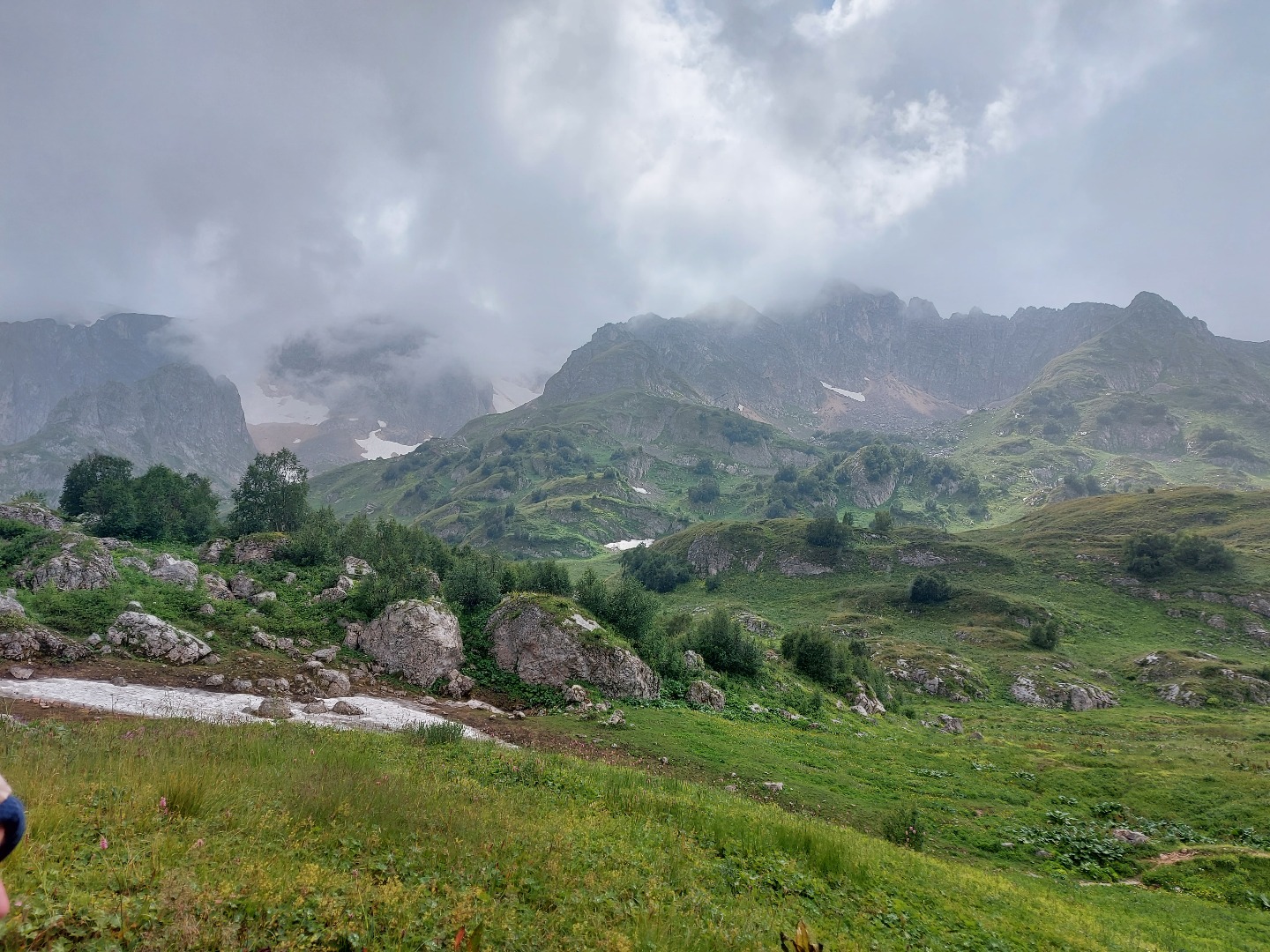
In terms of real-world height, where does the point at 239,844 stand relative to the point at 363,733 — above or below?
above

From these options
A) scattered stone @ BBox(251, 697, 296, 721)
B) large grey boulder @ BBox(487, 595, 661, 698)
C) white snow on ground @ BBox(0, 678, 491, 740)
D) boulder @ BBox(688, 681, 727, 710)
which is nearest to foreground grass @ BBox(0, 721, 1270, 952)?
white snow on ground @ BBox(0, 678, 491, 740)

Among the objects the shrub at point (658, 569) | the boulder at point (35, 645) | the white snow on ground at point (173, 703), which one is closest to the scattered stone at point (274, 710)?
the white snow on ground at point (173, 703)

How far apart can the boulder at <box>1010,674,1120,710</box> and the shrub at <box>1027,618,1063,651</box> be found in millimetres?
13967

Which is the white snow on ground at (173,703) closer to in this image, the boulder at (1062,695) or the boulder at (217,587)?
the boulder at (217,587)

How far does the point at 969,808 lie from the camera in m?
23.8

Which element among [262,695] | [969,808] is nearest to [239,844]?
[262,695]

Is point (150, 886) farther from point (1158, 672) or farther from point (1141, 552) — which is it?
point (1141, 552)

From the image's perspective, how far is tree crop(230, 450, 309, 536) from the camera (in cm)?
7119

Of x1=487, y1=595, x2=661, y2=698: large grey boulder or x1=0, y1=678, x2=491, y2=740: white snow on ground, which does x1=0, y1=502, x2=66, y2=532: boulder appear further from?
x1=487, y1=595, x2=661, y2=698: large grey boulder

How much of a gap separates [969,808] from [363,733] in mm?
26296

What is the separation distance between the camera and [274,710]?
864 inches

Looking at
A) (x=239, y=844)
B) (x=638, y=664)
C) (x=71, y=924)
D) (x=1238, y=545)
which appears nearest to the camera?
(x=71, y=924)

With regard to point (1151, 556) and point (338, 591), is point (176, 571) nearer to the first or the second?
point (338, 591)

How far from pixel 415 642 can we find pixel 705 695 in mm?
19572
